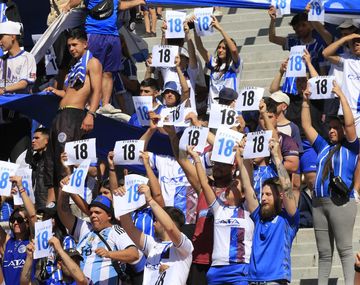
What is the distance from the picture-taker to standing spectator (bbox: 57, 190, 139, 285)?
14.1m

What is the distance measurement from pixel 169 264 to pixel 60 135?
2462 millimetres

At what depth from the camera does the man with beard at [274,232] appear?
1346 centimetres

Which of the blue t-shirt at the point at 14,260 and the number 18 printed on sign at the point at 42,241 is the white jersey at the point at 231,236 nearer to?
the number 18 printed on sign at the point at 42,241

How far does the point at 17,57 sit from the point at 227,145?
426 centimetres

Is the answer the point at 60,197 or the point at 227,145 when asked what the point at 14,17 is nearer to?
the point at 60,197

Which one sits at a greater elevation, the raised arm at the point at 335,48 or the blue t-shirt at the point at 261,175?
the raised arm at the point at 335,48

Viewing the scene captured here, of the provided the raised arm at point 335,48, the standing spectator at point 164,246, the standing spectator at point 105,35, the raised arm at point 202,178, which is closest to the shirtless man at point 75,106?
the raised arm at point 202,178

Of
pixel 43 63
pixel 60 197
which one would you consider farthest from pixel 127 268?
pixel 43 63

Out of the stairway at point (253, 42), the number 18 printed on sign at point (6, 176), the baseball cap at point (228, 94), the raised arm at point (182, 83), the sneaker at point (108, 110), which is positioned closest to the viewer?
the number 18 printed on sign at point (6, 176)

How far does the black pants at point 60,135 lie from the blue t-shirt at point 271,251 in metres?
2.66

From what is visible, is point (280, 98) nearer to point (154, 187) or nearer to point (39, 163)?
point (154, 187)

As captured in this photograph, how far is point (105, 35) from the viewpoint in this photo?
58.6 feet

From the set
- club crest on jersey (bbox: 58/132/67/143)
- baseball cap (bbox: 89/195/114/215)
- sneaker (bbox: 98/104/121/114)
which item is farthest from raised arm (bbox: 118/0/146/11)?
baseball cap (bbox: 89/195/114/215)

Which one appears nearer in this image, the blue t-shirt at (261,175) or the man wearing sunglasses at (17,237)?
the blue t-shirt at (261,175)
